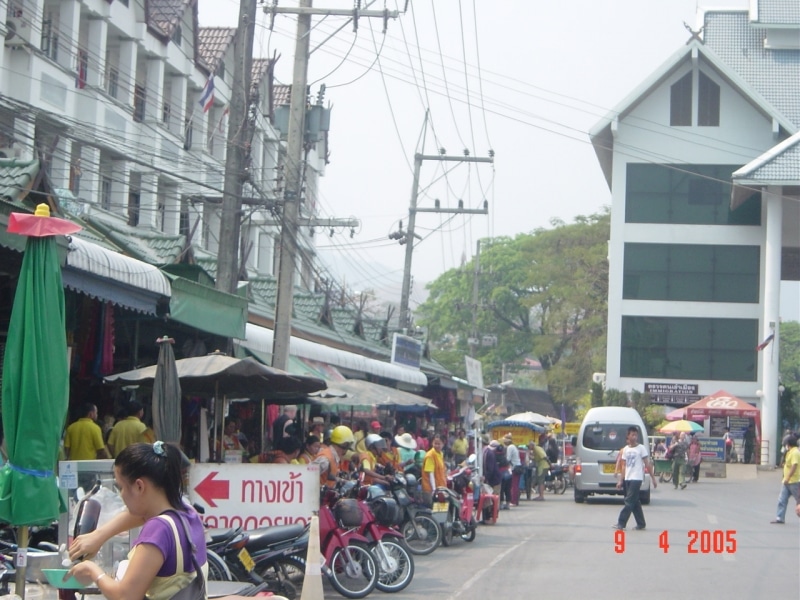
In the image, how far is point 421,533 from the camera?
15.3 meters

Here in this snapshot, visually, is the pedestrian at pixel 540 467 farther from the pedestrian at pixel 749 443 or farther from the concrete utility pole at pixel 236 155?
the pedestrian at pixel 749 443

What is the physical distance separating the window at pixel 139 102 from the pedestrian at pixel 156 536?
2631cm

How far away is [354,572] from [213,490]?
1.75 m

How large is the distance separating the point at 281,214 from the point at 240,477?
934 centimetres

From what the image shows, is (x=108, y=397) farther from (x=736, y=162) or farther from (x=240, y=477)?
(x=736, y=162)

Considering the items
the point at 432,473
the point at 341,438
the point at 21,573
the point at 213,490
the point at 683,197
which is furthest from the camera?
the point at 683,197

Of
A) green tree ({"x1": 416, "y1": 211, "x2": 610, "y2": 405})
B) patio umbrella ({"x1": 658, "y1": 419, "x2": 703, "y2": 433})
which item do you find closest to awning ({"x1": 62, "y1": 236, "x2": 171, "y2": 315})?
patio umbrella ({"x1": 658, "y1": 419, "x2": 703, "y2": 433})

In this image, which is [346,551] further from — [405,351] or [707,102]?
[707,102]

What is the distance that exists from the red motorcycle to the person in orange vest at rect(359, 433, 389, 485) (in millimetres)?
2736

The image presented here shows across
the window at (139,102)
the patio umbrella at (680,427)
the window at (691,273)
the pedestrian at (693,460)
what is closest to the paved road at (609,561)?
the pedestrian at (693,460)

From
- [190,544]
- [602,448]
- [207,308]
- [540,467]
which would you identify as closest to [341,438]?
[207,308]

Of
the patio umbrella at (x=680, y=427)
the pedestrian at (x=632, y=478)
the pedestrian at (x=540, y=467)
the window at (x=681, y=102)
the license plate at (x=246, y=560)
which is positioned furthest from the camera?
the window at (x=681, y=102)

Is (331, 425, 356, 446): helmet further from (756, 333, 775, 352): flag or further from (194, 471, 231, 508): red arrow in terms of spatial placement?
(756, 333, 775, 352): flag

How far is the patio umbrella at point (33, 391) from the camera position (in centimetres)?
773
